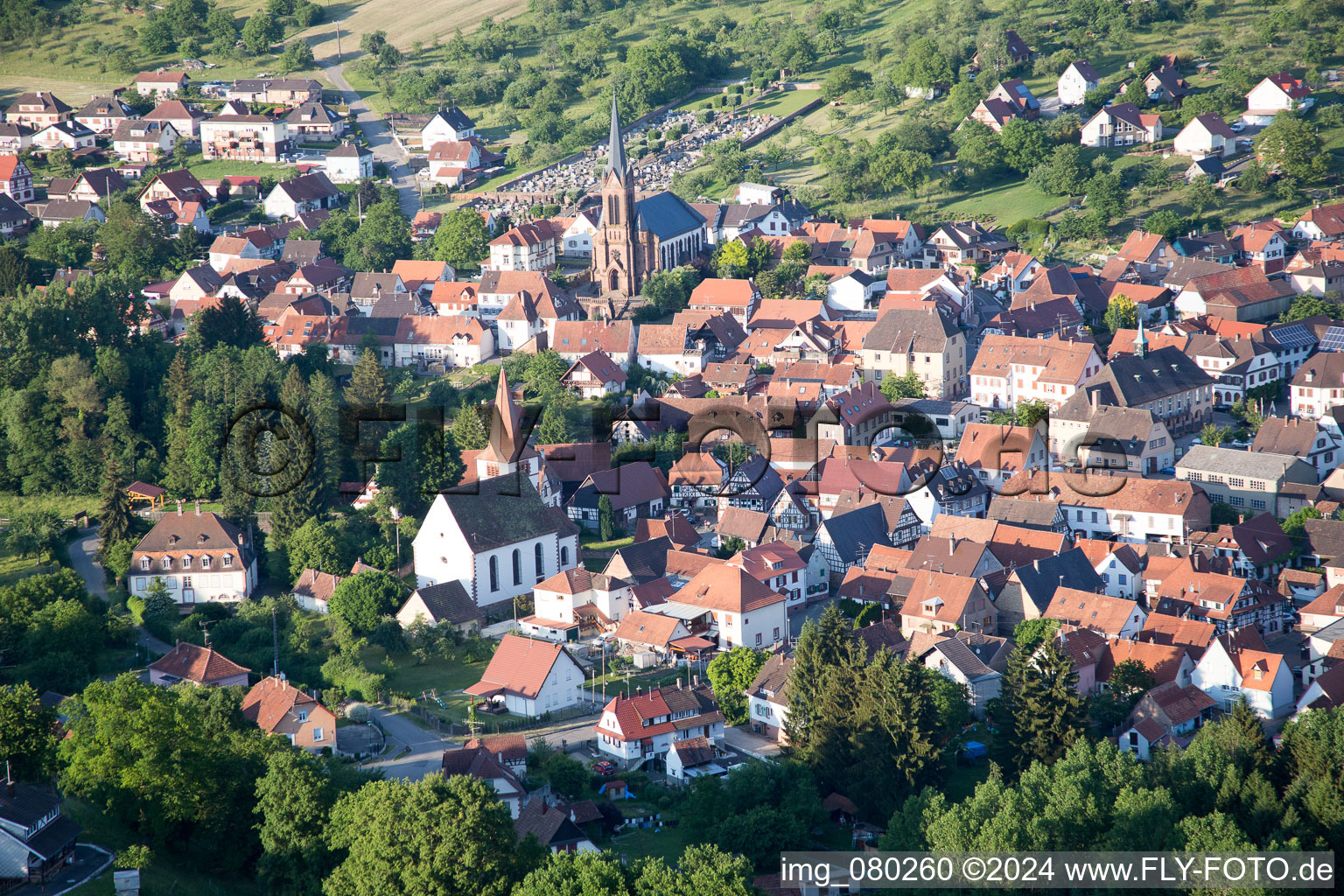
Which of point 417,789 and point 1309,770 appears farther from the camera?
point 1309,770

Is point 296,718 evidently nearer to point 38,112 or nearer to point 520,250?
point 520,250

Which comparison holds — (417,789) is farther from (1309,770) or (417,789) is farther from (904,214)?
(904,214)

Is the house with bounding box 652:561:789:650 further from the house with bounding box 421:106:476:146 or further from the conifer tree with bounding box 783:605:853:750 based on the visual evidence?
the house with bounding box 421:106:476:146

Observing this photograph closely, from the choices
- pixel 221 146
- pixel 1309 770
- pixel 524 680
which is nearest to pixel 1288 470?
pixel 1309 770

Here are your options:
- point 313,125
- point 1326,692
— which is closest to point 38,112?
point 313,125

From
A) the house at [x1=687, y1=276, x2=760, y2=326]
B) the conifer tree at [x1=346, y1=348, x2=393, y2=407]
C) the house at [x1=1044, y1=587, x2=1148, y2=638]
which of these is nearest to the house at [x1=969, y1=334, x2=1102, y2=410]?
the house at [x1=687, y1=276, x2=760, y2=326]

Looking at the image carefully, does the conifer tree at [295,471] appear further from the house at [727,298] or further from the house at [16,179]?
the house at [16,179]

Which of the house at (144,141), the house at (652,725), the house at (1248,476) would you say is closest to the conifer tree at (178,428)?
the house at (652,725)
